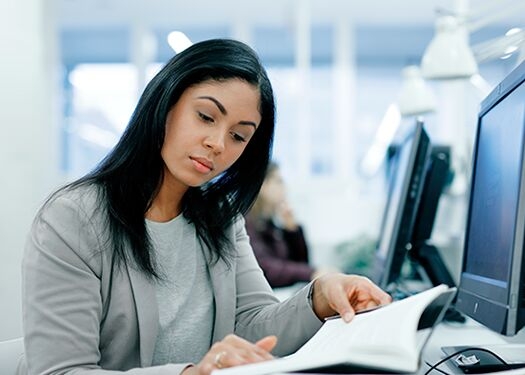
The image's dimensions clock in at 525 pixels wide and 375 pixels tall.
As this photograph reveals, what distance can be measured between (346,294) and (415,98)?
2.06 meters

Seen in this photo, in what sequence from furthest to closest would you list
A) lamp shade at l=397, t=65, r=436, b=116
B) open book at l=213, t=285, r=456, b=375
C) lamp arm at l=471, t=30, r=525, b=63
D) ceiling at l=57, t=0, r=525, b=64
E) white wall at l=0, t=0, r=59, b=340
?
1. ceiling at l=57, t=0, r=525, b=64
2. lamp shade at l=397, t=65, r=436, b=116
3. white wall at l=0, t=0, r=59, b=340
4. lamp arm at l=471, t=30, r=525, b=63
5. open book at l=213, t=285, r=456, b=375

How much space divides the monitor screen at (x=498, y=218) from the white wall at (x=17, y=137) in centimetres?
192

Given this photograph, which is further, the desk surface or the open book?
the desk surface

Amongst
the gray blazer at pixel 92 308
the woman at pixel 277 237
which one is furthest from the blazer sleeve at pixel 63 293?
the woman at pixel 277 237

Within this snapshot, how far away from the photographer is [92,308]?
98 centimetres

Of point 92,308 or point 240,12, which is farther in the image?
point 240,12

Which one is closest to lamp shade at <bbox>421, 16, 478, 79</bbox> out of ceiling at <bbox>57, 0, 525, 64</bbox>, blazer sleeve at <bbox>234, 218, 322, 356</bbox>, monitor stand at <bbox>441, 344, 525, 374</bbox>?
blazer sleeve at <bbox>234, 218, 322, 356</bbox>

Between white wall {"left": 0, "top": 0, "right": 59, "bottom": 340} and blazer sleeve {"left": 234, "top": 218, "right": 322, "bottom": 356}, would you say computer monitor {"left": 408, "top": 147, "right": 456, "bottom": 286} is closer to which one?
blazer sleeve {"left": 234, "top": 218, "right": 322, "bottom": 356}

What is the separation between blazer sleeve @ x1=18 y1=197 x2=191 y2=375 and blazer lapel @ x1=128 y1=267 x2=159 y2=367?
0.19 ft

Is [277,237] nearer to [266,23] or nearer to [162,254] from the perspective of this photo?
[162,254]

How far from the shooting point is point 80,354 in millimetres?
917

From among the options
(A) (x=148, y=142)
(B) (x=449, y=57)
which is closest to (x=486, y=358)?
(A) (x=148, y=142)

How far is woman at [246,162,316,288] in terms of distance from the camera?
3.04 meters

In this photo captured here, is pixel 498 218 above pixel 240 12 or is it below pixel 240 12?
below
